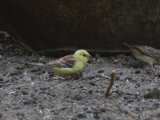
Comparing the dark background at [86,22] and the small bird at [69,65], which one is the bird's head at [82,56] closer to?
the small bird at [69,65]

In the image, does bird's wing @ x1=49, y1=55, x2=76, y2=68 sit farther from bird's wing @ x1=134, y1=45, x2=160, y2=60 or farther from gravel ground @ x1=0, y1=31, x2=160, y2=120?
bird's wing @ x1=134, y1=45, x2=160, y2=60

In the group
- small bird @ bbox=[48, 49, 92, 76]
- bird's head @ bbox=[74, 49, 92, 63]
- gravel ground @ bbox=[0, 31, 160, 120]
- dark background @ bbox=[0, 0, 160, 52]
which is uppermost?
dark background @ bbox=[0, 0, 160, 52]

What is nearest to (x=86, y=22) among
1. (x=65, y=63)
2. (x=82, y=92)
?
(x=65, y=63)

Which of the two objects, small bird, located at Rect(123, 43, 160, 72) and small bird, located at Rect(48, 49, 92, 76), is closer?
small bird, located at Rect(48, 49, 92, 76)

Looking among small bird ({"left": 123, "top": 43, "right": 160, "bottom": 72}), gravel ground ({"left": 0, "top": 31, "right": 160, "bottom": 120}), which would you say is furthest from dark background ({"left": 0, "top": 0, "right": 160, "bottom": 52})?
small bird ({"left": 123, "top": 43, "right": 160, "bottom": 72})

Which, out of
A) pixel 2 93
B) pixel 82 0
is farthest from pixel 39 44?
pixel 2 93

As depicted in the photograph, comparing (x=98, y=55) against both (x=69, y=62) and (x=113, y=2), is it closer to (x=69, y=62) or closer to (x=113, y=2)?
(x=113, y=2)
